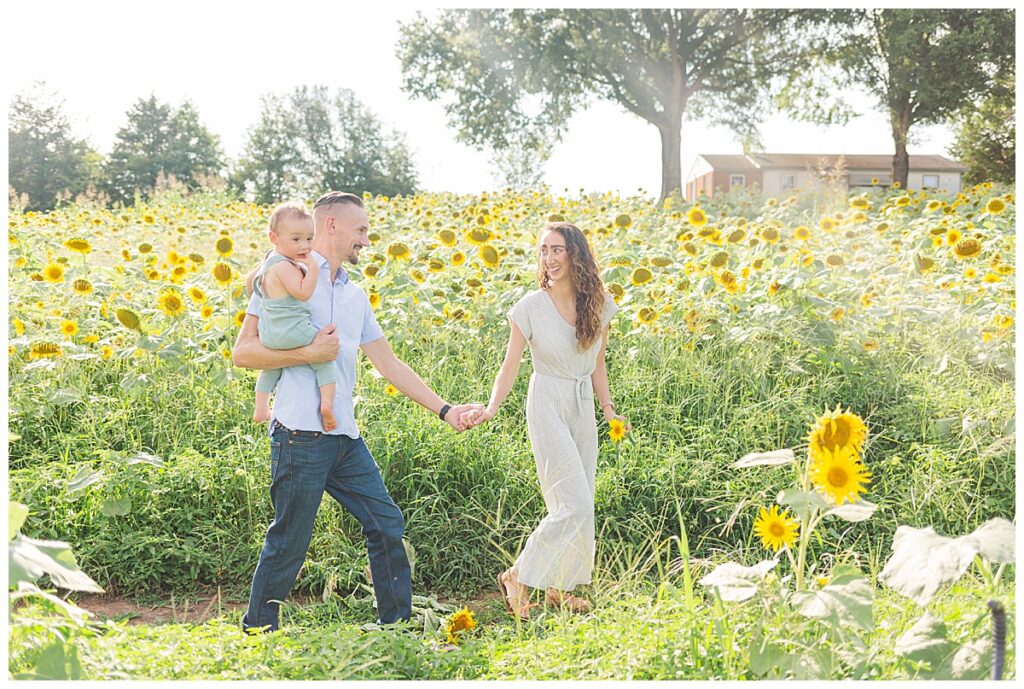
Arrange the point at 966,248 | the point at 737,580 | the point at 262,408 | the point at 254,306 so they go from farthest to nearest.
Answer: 1. the point at 966,248
2. the point at 262,408
3. the point at 254,306
4. the point at 737,580

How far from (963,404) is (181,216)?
7654mm

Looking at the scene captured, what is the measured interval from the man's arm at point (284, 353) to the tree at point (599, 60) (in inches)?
583

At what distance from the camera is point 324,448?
2.99 meters

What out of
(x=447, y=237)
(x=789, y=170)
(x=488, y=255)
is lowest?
(x=488, y=255)

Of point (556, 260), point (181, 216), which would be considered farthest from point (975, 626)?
point (181, 216)

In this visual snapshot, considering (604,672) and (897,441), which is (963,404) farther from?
(604,672)

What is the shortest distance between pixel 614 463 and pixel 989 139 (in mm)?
17940

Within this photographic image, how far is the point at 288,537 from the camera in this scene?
3.00m

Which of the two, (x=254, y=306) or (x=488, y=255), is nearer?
(x=254, y=306)

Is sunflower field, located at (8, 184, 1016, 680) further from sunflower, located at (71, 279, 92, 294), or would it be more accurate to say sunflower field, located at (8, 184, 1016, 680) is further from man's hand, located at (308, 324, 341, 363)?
man's hand, located at (308, 324, 341, 363)

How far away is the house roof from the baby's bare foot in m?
34.8

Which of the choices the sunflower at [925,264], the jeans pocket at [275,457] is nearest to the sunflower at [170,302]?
the jeans pocket at [275,457]

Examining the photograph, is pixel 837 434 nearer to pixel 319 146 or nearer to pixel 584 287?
pixel 584 287

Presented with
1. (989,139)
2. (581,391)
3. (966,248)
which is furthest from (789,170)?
(581,391)
